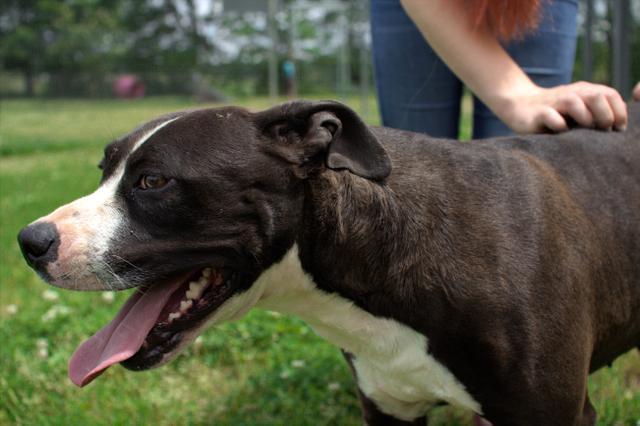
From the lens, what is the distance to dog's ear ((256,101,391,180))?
6.44 feet

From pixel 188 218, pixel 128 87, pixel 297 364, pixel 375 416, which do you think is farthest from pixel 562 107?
pixel 128 87

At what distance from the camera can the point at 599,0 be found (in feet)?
23.3

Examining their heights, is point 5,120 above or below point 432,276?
below

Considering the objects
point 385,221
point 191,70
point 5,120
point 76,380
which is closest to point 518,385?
point 385,221

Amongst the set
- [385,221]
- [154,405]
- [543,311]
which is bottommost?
[154,405]

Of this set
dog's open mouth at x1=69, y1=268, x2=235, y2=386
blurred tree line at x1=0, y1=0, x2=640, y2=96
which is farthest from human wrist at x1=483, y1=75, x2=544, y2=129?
blurred tree line at x1=0, y1=0, x2=640, y2=96

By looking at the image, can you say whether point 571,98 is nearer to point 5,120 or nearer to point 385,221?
point 385,221

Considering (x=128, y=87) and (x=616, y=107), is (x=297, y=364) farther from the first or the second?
(x=128, y=87)

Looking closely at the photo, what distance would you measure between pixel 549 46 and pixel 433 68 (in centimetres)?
45

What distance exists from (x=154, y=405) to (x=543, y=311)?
172 centimetres

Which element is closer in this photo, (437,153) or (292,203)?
(292,203)

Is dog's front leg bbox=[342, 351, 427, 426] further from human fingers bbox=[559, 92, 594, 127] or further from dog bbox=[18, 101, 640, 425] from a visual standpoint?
human fingers bbox=[559, 92, 594, 127]

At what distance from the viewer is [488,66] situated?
258 centimetres

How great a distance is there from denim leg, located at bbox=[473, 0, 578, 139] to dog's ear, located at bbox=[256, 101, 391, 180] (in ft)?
3.73
